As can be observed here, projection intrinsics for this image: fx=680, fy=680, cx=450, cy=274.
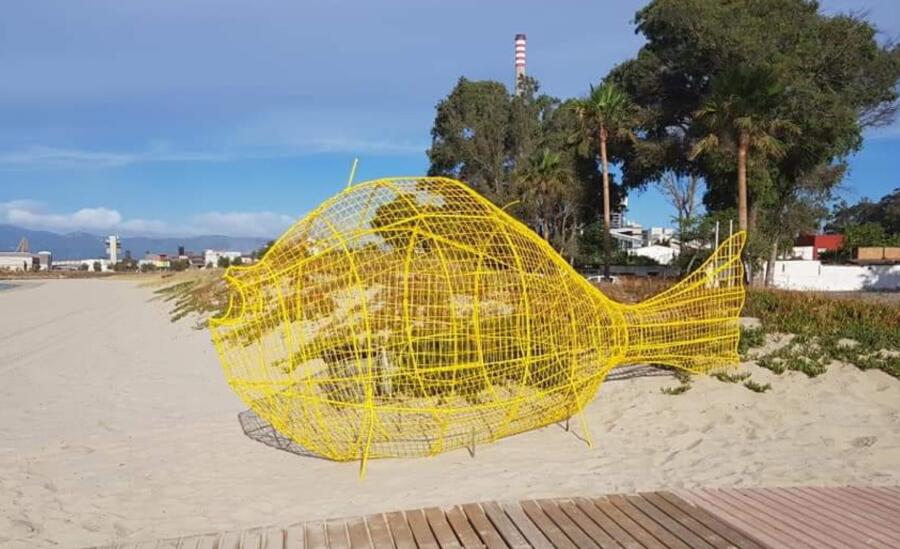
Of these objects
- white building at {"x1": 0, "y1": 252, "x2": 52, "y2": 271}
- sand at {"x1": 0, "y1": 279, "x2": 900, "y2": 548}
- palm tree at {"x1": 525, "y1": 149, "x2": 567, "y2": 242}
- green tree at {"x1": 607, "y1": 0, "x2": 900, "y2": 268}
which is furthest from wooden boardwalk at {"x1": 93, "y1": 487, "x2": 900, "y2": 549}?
white building at {"x1": 0, "y1": 252, "x2": 52, "y2": 271}

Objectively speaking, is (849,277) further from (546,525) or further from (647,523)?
(546,525)

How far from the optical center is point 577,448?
22.3ft

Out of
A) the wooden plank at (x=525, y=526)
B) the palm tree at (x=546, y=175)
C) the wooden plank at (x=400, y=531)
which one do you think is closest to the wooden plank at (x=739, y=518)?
the wooden plank at (x=525, y=526)

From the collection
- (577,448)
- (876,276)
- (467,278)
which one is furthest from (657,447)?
(876,276)

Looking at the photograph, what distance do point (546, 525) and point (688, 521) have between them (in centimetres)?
100

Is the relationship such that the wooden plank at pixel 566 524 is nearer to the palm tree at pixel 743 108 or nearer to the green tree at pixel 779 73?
the palm tree at pixel 743 108

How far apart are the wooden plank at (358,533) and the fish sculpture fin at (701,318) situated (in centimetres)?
405

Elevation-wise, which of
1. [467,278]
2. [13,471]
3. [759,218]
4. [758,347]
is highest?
[759,218]

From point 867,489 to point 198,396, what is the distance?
8.35 metres

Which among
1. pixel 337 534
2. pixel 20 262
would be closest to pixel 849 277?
pixel 337 534

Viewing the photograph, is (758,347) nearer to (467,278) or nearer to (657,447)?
(657,447)

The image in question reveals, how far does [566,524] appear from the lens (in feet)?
15.7

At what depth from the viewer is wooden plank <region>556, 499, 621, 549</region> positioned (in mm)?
4453

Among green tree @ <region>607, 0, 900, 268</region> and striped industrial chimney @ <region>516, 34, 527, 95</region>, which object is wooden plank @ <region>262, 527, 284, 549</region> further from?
striped industrial chimney @ <region>516, 34, 527, 95</region>
